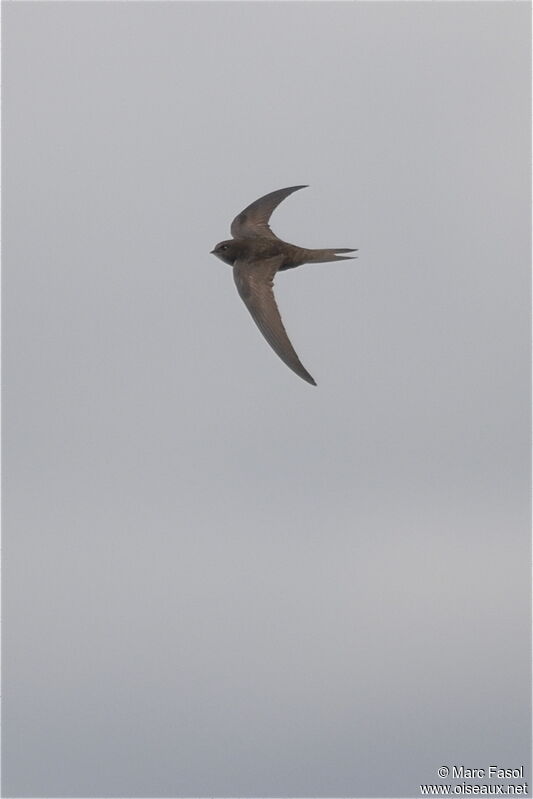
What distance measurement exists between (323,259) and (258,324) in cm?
235

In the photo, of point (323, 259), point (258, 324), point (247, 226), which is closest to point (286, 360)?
point (258, 324)

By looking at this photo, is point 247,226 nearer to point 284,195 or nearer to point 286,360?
point 284,195

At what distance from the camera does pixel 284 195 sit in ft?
98.8

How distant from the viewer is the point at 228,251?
27875 mm

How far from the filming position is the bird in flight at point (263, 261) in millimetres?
24995

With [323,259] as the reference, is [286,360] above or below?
below

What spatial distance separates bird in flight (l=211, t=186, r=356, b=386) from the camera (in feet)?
82.0

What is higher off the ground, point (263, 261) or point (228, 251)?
point (228, 251)

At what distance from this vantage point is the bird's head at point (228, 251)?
1094 inches

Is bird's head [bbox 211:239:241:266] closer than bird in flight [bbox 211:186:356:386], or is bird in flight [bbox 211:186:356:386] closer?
bird in flight [bbox 211:186:356:386]

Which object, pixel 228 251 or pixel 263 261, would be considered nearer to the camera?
pixel 263 261

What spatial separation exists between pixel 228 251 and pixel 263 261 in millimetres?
1053

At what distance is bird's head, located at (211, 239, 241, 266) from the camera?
27.8m

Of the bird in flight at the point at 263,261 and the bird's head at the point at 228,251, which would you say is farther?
the bird's head at the point at 228,251
